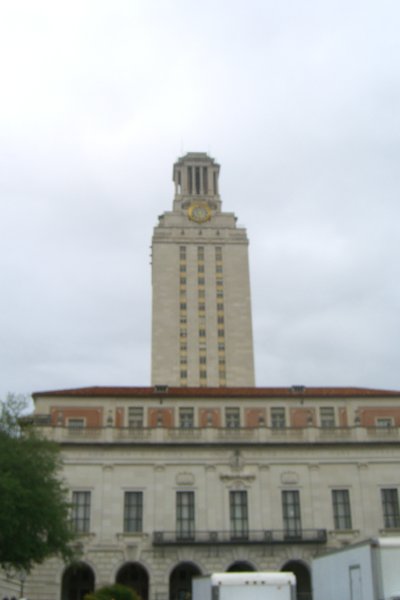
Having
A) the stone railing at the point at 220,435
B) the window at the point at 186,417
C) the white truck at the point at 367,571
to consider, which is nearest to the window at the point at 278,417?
the stone railing at the point at 220,435

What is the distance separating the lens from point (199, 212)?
129 meters

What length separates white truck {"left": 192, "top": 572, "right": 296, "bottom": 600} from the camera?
947 inches

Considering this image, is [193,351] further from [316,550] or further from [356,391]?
[316,550]

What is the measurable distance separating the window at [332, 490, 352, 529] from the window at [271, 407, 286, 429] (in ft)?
22.7

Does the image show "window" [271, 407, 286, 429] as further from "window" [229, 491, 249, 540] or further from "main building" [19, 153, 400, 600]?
"window" [229, 491, 249, 540]

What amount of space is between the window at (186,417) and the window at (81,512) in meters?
9.25

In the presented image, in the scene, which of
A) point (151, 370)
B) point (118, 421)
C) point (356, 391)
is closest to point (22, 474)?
point (118, 421)

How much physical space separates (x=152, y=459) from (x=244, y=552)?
9036mm

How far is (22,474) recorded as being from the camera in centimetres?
3859

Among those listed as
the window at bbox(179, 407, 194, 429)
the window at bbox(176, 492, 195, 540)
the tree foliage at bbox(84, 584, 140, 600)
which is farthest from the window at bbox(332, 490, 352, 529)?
the tree foliage at bbox(84, 584, 140, 600)

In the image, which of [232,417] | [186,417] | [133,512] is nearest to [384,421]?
[232,417]

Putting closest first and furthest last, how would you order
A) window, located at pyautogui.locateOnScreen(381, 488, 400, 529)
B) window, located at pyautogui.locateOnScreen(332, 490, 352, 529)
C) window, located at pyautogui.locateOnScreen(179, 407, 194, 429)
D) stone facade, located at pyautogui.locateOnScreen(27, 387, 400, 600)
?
stone facade, located at pyautogui.locateOnScreen(27, 387, 400, 600), window, located at pyautogui.locateOnScreen(332, 490, 352, 529), window, located at pyautogui.locateOnScreen(381, 488, 400, 529), window, located at pyautogui.locateOnScreen(179, 407, 194, 429)

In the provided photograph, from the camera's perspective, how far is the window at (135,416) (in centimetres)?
5681

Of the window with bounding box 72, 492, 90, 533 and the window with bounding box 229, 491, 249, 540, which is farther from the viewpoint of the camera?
the window with bounding box 229, 491, 249, 540
